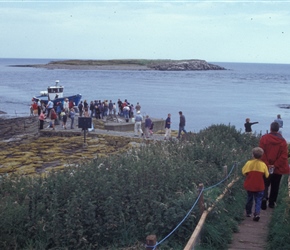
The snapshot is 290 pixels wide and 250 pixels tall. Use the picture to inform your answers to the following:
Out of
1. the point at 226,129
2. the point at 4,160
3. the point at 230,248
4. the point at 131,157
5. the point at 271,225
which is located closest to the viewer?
the point at 230,248

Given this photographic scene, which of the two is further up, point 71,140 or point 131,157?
point 131,157

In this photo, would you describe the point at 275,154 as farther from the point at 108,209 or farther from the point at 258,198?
the point at 108,209

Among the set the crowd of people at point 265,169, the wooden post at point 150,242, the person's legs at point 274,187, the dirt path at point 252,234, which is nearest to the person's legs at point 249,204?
the crowd of people at point 265,169

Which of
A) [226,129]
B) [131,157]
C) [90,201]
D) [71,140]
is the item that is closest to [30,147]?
[71,140]

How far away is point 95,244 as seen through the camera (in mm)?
8234

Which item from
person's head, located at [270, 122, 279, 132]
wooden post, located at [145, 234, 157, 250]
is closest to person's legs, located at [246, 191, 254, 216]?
person's head, located at [270, 122, 279, 132]

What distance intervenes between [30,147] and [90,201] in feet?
59.9

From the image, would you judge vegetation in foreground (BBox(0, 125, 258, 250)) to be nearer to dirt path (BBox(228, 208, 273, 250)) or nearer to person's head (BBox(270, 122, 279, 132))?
dirt path (BBox(228, 208, 273, 250))

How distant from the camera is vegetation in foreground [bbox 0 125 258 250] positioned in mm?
8125

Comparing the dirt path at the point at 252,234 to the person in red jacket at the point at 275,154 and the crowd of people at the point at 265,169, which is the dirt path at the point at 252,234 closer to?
the crowd of people at the point at 265,169

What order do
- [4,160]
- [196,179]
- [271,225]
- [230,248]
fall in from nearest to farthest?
[230,248], [271,225], [196,179], [4,160]

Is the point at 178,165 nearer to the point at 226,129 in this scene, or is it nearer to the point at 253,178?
the point at 253,178

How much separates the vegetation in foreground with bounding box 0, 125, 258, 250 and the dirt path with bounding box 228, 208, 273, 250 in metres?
0.16

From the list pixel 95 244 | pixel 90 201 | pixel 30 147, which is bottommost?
pixel 30 147
